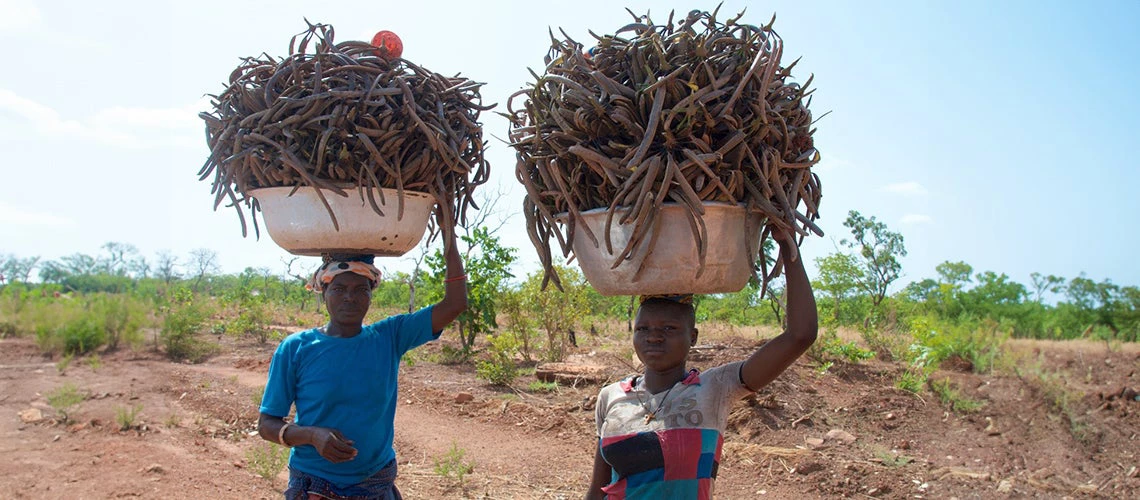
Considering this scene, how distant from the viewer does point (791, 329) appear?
180 cm

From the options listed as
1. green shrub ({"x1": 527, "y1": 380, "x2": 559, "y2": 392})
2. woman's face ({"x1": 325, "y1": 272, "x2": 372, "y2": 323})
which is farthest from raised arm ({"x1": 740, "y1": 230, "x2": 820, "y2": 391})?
green shrub ({"x1": 527, "y1": 380, "x2": 559, "y2": 392})

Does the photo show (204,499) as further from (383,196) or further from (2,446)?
(383,196)

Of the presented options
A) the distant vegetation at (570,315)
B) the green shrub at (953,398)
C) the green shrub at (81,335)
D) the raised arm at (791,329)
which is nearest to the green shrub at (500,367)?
the distant vegetation at (570,315)

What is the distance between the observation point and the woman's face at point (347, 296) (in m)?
2.33

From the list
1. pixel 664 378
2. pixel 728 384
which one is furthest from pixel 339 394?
pixel 728 384

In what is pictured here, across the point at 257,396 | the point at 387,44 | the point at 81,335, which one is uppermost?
the point at 387,44

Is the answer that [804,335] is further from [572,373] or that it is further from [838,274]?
[838,274]

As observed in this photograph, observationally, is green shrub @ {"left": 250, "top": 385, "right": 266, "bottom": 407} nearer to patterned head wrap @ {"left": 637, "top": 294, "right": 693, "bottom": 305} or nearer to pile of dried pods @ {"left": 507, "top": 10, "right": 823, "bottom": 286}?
patterned head wrap @ {"left": 637, "top": 294, "right": 693, "bottom": 305}

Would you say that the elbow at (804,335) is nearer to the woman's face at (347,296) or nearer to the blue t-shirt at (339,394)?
the blue t-shirt at (339,394)

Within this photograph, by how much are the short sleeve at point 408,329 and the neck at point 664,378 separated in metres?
0.82

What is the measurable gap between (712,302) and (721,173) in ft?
69.1

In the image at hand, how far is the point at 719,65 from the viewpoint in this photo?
1723mm

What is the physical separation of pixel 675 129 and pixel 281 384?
4.81 feet

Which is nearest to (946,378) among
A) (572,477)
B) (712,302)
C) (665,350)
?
(572,477)
